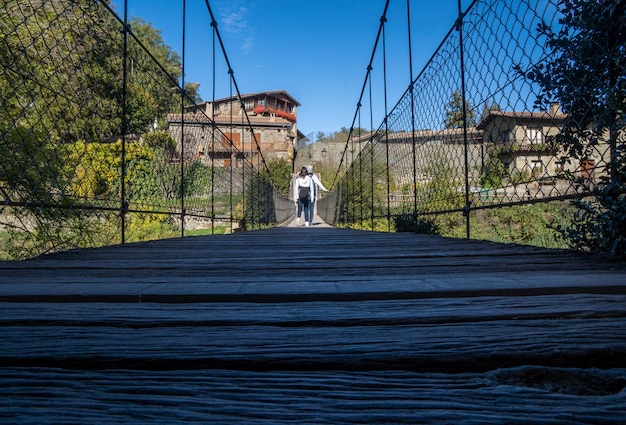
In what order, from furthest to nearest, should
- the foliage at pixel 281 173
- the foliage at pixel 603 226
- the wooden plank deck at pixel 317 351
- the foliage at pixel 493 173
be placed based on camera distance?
the foliage at pixel 281 173 < the foliage at pixel 493 173 < the foliage at pixel 603 226 < the wooden plank deck at pixel 317 351

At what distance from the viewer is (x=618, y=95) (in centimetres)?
110

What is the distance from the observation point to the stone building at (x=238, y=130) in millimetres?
3460

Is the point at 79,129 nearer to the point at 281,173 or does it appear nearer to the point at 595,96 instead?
the point at 595,96

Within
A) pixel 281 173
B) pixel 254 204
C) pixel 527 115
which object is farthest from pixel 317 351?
pixel 281 173

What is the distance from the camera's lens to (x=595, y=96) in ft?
3.96

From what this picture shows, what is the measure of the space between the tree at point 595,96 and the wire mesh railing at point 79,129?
1.78 meters

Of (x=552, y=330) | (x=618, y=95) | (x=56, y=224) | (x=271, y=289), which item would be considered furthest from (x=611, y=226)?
(x=56, y=224)

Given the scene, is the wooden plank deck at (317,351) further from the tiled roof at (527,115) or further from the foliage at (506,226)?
the foliage at (506,226)

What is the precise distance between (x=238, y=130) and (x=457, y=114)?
22655 millimetres

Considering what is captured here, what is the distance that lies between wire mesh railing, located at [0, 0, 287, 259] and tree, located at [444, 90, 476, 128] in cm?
171

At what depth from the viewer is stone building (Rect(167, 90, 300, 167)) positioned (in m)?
3.46

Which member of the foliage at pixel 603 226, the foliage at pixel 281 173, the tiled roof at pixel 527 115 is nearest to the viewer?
the foliage at pixel 603 226

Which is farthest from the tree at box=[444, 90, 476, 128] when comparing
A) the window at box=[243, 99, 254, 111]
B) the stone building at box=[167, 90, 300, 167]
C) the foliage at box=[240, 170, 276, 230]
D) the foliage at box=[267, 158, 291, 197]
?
the window at box=[243, 99, 254, 111]

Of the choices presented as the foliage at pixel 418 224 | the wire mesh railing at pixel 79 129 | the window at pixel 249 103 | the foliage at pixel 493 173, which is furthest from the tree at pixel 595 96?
the window at pixel 249 103
